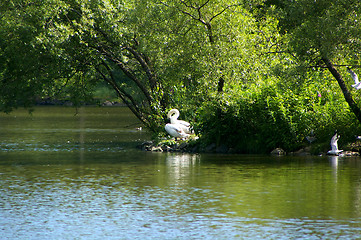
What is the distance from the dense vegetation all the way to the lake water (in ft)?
7.58

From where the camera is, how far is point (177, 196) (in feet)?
57.1

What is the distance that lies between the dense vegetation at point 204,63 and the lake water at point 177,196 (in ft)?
7.58

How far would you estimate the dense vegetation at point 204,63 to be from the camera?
2836cm

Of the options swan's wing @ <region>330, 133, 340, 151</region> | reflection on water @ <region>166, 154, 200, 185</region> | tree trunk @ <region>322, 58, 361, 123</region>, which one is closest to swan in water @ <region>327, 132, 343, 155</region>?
swan's wing @ <region>330, 133, 340, 151</region>

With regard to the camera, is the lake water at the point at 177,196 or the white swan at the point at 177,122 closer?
the lake water at the point at 177,196

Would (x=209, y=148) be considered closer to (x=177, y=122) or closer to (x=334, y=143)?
(x=177, y=122)

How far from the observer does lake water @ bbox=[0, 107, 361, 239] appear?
13.3 metres

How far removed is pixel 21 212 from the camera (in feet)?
49.8

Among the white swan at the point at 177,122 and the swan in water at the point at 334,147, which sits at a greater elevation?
the white swan at the point at 177,122

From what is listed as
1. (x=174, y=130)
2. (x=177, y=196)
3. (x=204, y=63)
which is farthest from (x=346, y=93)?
(x=177, y=196)

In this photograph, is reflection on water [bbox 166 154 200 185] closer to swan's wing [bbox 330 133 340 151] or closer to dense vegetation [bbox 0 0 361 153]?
dense vegetation [bbox 0 0 361 153]

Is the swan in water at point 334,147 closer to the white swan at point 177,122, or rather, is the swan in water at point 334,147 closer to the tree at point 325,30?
the tree at point 325,30

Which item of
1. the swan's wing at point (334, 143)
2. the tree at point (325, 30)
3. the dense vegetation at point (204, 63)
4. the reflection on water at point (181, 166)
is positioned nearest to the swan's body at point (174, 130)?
the dense vegetation at point (204, 63)

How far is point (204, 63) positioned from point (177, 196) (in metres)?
13.2
